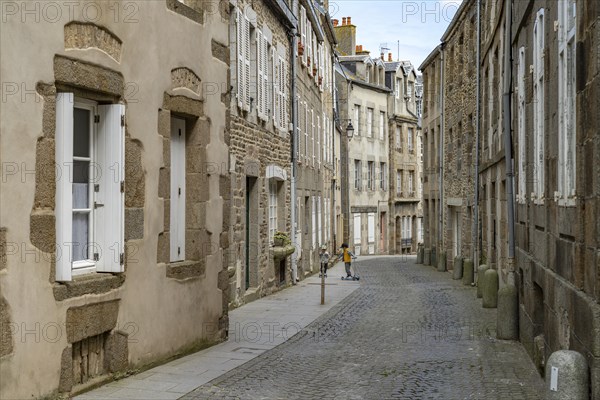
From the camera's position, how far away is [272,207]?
17281 mm

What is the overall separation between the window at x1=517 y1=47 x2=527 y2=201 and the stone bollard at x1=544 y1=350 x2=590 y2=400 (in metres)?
4.85

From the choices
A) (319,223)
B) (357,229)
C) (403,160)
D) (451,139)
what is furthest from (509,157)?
(403,160)

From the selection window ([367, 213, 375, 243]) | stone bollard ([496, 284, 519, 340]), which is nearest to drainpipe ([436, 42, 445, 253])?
window ([367, 213, 375, 243])

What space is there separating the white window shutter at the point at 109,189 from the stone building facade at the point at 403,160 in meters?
36.3

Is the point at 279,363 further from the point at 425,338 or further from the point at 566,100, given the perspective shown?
the point at 566,100

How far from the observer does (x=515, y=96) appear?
11414 millimetres

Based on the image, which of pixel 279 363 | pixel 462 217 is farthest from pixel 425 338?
pixel 462 217

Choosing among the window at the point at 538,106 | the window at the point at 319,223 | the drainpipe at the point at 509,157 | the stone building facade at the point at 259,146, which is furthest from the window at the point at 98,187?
the window at the point at 319,223

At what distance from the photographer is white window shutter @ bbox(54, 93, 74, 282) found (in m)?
6.39

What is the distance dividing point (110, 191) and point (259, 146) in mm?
8160

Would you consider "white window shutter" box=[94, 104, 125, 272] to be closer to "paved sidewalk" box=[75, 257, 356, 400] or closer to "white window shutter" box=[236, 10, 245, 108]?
"paved sidewalk" box=[75, 257, 356, 400]

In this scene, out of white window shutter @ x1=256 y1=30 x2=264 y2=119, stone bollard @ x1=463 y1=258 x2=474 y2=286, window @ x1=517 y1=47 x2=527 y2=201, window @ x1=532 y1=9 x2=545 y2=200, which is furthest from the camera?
stone bollard @ x1=463 y1=258 x2=474 y2=286

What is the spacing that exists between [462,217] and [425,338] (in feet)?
38.0

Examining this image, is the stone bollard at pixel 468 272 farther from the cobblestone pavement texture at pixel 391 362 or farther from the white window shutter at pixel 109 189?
the white window shutter at pixel 109 189
